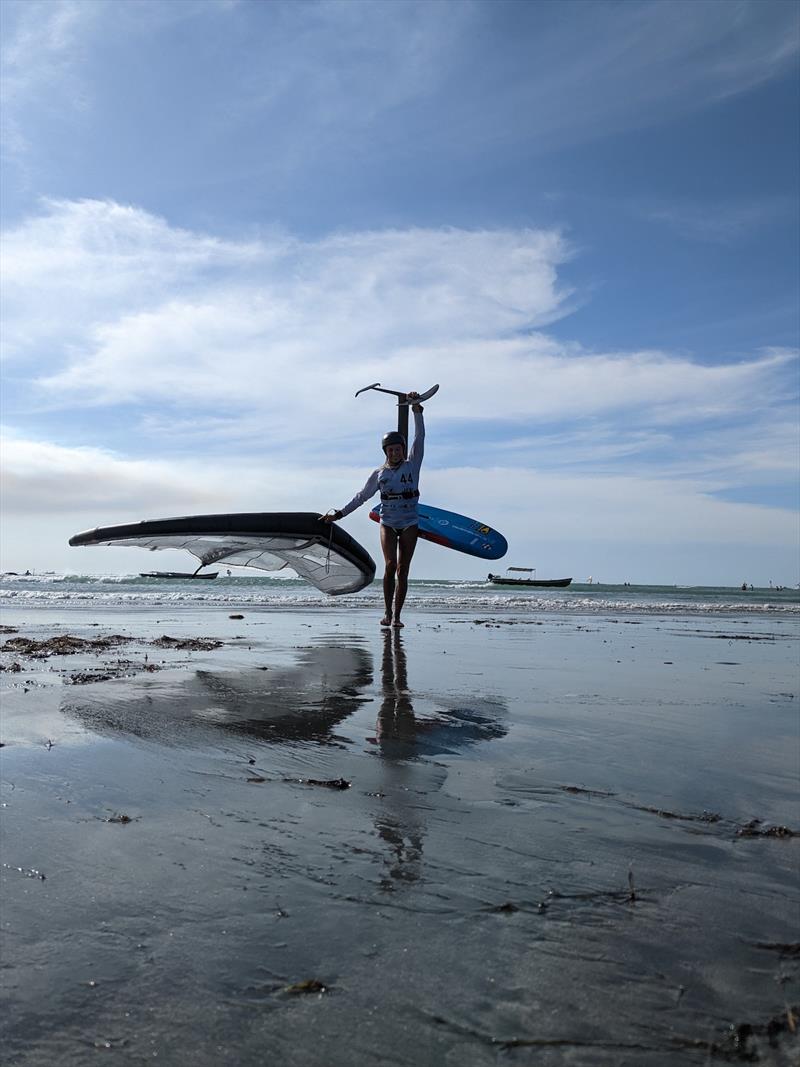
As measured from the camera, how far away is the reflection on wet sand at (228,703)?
3.47 metres

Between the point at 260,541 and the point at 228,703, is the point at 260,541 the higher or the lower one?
the higher one

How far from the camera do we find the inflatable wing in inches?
333

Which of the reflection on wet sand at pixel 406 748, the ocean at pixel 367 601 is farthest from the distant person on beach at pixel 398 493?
the ocean at pixel 367 601

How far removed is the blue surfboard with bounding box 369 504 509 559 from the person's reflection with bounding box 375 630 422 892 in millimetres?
10016

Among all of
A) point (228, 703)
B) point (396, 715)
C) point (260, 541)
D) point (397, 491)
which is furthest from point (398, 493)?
point (396, 715)

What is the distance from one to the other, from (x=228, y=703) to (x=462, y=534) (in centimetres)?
1151

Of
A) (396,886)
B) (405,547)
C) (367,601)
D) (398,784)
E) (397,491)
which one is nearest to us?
(396,886)

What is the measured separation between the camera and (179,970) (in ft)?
4.43

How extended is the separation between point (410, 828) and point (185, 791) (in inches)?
31.6

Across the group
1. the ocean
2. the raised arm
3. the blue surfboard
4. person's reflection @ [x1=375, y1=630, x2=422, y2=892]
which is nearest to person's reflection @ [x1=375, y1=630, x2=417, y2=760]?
person's reflection @ [x1=375, y1=630, x2=422, y2=892]

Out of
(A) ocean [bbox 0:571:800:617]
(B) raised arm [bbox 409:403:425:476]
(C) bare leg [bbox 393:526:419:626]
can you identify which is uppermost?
(B) raised arm [bbox 409:403:425:476]

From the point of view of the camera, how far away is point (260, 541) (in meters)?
9.46

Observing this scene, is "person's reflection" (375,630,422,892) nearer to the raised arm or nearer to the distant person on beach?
the distant person on beach

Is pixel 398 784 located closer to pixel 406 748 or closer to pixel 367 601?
pixel 406 748
